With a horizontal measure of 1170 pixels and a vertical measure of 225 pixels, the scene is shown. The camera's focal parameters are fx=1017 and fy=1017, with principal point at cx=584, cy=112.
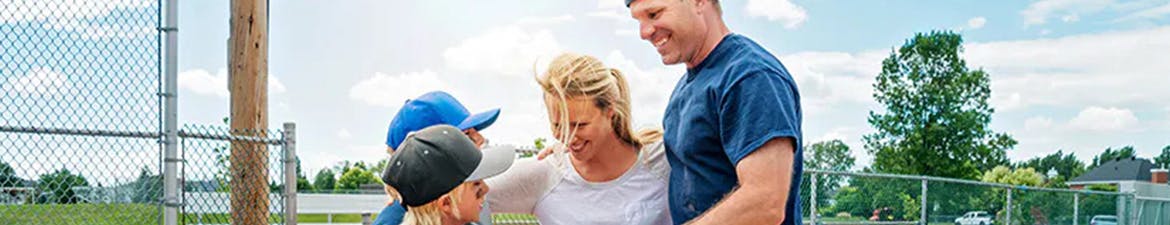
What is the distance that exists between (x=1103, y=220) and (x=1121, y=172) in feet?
177

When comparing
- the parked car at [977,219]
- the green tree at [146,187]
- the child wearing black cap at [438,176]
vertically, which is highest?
the child wearing black cap at [438,176]

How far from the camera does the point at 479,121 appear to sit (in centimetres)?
309

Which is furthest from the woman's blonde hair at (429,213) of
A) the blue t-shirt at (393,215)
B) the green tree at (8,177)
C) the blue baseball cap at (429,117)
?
the green tree at (8,177)

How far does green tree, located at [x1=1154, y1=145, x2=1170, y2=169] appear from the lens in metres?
68.3

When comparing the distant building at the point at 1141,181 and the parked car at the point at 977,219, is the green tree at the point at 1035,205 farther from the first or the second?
the distant building at the point at 1141,181

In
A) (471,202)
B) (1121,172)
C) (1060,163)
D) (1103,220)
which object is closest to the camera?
(471,202)

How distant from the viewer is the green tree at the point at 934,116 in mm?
35375

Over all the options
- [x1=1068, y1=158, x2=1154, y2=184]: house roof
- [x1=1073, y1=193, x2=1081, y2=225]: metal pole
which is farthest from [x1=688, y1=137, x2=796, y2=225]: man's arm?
[x1=1068, y1=158, x2=1154, y2=184]: house roof

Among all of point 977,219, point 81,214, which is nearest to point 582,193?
point 81,214

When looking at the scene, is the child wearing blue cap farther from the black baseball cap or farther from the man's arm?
the man's arm

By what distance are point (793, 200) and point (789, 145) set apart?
1.10 feet

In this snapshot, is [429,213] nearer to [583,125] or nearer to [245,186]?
[583,125]

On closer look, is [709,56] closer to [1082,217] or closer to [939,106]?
[1082,217]

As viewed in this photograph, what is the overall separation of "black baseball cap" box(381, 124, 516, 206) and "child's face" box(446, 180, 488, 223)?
0.03m
